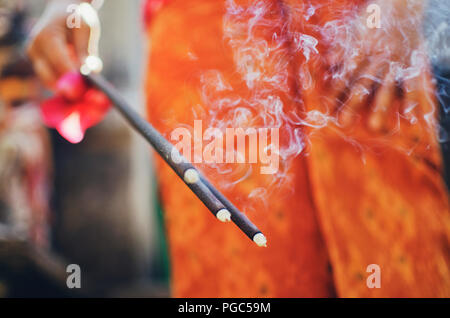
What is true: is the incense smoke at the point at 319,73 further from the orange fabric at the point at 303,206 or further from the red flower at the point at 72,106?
the red flower at the point at 72,106

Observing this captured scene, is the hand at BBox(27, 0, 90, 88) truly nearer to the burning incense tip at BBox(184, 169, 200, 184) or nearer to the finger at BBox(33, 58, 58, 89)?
the finger at BBox(33, 58, 58, 89)

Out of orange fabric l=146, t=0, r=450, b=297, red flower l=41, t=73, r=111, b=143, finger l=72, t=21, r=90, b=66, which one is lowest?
orange fabric l=146, t=0, r=450, b=297

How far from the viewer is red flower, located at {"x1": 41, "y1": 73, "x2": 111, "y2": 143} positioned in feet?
2.40

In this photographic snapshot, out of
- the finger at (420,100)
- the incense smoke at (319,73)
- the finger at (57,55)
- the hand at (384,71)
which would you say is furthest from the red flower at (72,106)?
the finger at (420,100)

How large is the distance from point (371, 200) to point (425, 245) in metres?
0.11

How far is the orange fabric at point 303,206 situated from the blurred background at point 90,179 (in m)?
1.11

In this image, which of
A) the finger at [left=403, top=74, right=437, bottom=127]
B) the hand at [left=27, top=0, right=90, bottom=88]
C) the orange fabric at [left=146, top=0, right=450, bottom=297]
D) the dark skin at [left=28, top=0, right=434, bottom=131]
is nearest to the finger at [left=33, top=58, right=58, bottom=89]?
the hand at [left=27, top=0, right=90, bottom=88]

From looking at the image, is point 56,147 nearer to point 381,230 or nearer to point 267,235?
point 267,235

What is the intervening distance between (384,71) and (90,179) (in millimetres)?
1547

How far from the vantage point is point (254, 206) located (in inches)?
25.5

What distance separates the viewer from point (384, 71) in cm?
64

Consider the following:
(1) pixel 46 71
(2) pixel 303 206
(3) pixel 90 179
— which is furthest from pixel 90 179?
(2) pixel 303 206

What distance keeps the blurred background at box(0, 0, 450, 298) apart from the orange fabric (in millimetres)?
A: 1106

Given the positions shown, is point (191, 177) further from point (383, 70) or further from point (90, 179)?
point (90, 179)
